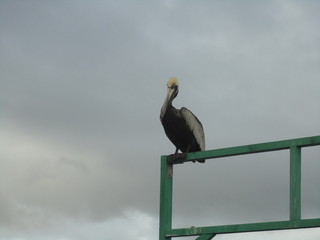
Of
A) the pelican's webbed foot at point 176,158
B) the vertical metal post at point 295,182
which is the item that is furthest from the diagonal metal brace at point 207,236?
the pelican's webbed foot at point 176,158

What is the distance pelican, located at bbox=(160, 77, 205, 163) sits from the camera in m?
12.9

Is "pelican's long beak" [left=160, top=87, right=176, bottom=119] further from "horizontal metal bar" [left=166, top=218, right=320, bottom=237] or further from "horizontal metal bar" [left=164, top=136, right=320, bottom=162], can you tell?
"horizontal metal bar" [left=166, top=218, right=320, bottom=237]

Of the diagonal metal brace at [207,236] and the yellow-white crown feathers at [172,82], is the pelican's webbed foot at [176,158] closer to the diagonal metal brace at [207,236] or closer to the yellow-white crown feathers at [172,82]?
the diagonal metal brace at [207,236]

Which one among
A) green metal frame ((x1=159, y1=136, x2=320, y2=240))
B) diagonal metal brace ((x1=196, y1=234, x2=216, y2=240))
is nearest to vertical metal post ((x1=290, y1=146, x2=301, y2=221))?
green metal frame ((x1=159, y1=136, x2=320, y2=240))

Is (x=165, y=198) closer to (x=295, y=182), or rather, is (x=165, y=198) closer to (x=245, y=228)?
(x=245, y=228)

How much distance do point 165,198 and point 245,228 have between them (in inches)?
46.9

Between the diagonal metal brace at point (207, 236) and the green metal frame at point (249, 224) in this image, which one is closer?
the green metal frame at point (249, 224)

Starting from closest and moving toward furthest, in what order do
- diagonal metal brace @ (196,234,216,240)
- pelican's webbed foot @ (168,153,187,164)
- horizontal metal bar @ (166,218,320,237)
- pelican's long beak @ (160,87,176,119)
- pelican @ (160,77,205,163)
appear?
horizontal metal bar @ (166,218,320,237), diagonal metal brace @ (196,234,216,240), pelican's webbed foot @ (168,153,187,164), pelican's long beak @ (160,87,176,119), pelican @ (160,77,205,163)

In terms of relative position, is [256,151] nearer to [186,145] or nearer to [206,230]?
[206,230]

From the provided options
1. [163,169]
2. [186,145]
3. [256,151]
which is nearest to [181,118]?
[186,145]

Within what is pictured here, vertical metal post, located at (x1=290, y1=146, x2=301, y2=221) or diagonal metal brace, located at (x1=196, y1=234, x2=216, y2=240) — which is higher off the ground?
vertical metal post, located at (x1=290, y1=146, x2=301, y2=221)

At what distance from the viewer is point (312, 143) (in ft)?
21.7

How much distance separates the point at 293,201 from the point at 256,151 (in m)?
0.66

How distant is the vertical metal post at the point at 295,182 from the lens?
21.6ft
